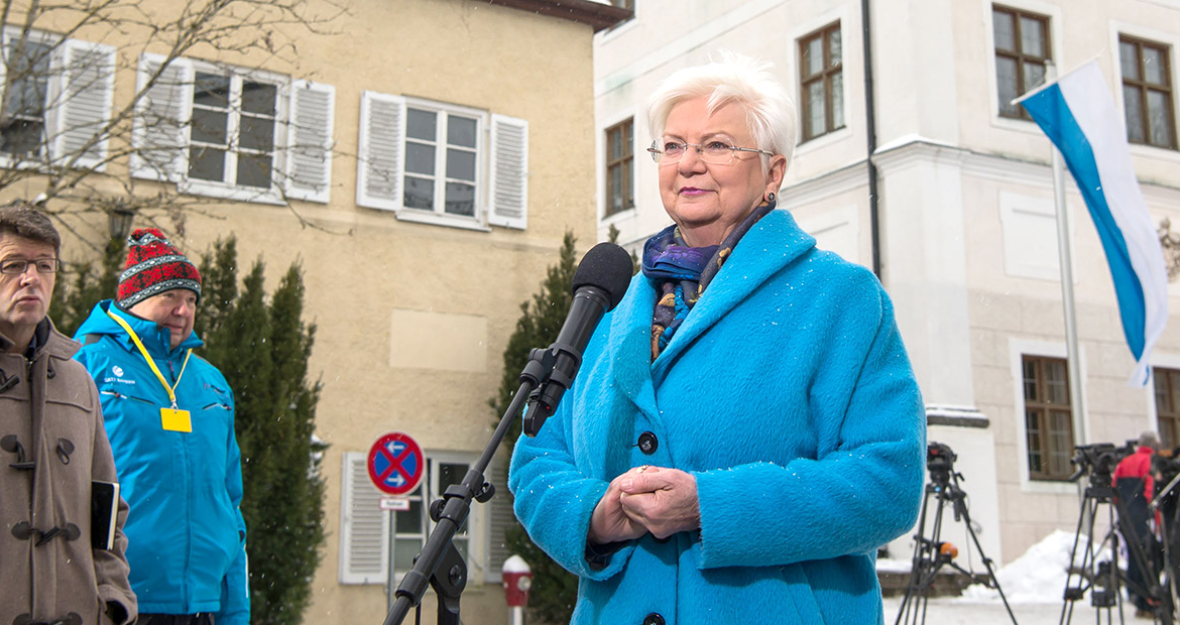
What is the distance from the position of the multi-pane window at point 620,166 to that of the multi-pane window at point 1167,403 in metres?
9.42

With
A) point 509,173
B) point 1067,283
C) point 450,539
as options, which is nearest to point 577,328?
point 450,539

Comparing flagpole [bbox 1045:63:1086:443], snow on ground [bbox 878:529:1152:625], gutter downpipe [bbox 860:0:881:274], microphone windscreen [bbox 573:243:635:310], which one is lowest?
snow on ground [bbox 878:529:1152:625]

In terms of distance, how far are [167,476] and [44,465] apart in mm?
959

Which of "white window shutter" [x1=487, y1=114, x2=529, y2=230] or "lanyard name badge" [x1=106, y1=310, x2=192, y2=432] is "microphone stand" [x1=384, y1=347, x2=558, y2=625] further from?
"white window shutter" [x1=487, y1=114, x2=529, y2=230]

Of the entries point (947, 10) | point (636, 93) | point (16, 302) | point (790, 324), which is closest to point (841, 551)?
point (790, 324)

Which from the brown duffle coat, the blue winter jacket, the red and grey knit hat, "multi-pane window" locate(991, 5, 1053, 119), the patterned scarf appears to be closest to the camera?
the patterned scarf

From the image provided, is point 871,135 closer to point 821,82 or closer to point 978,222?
point 821,82

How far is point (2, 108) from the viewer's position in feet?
28.3

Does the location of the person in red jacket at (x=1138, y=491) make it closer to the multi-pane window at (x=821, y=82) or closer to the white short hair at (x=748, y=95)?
the multi-pane window at (x=821, y=82)

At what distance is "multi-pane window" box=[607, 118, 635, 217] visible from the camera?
73.6 feet

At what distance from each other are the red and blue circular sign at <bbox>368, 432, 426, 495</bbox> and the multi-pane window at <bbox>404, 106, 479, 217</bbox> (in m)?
3.32

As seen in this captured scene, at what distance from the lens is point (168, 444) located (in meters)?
3.97

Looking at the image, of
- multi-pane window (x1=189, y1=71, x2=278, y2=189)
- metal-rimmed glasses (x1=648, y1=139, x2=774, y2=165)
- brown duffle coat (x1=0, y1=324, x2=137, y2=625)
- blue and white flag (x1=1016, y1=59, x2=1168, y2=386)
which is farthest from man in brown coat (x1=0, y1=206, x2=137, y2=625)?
blue and white flag (x1=1016, y1=59, x2=1168, y2=386)

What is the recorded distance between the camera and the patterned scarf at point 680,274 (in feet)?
7.78
